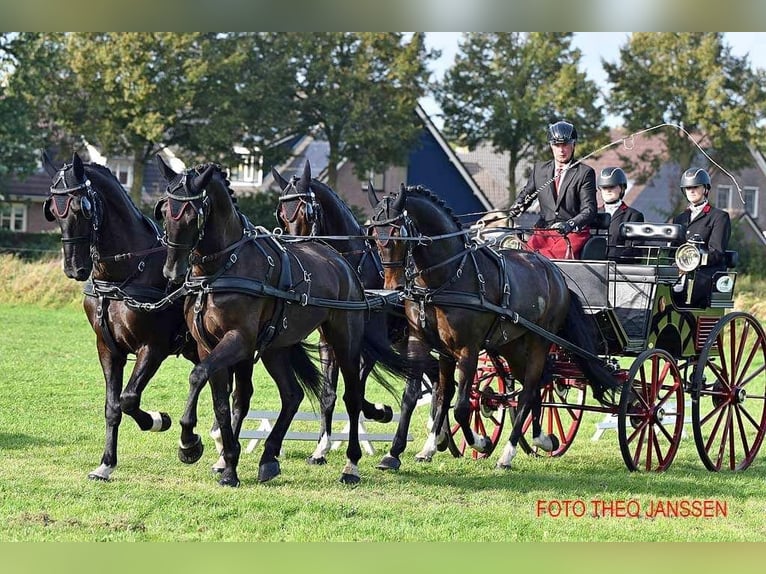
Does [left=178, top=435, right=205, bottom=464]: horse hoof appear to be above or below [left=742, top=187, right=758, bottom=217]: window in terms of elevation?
below

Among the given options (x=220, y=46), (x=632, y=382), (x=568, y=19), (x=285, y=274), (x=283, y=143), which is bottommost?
(x=632, y=382)

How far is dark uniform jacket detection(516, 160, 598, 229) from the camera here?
9.85m

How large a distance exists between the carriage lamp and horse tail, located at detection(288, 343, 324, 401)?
3.08 m

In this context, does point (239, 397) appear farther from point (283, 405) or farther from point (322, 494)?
point (322, 494)

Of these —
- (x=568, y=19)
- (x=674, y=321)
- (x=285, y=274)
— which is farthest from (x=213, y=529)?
(x=674, y=321)

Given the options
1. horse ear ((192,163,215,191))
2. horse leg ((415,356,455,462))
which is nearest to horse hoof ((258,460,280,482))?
horse leg ((415,356,455,462))

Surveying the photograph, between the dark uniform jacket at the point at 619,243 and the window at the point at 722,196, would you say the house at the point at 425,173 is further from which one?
the dark uniform jacket at the point at 619,243

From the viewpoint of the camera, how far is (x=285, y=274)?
8344mm

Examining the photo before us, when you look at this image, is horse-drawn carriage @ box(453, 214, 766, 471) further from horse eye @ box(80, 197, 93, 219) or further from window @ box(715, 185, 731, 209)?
window @ box(715, 185, 731, 209)

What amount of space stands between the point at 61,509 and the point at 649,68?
3377 centimetres

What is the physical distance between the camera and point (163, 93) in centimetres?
3519

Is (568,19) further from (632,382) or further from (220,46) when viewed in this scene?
(220,46)

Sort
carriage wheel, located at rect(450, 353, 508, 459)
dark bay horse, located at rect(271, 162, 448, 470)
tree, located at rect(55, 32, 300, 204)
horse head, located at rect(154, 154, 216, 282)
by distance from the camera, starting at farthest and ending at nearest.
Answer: tree, located at rect(55, 32, 300, 204) → carriage wheel, located at rect(450, 353, 508, 459) → dark bay horse, located at rect(271, 162, 448, 470) → horse head, located at rect(154, 154, 216, 282)

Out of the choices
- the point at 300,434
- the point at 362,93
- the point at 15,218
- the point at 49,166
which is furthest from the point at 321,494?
the point at 15,218
